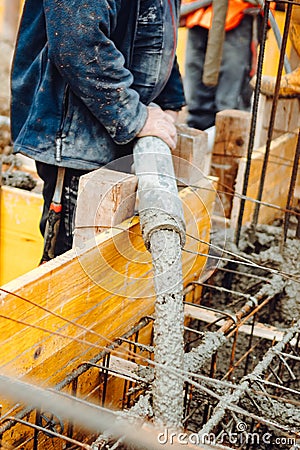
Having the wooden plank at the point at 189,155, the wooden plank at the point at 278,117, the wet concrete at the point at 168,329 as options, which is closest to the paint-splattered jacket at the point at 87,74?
the wooden plank at the point at 189,155

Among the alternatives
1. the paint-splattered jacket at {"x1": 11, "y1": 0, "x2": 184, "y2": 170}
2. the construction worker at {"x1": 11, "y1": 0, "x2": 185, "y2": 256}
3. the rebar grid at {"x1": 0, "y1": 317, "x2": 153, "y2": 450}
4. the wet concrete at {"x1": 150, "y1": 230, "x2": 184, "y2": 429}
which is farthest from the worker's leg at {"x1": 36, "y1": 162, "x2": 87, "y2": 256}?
the wet concrete at {"x1": 150, "y1": 230, "x2": 184, "y2": 429}

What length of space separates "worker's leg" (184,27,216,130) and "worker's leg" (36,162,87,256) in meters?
3.82

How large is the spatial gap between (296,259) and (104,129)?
1314 mm

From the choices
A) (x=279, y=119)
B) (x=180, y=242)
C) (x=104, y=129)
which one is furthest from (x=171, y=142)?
(x=279, y=119)

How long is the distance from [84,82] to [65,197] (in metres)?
0.59

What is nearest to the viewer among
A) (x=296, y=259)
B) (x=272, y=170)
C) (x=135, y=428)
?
(x=135, y=428)

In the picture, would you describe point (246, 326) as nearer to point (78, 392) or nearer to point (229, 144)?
point (78, 392)

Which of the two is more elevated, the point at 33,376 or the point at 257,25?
the point at 257,25

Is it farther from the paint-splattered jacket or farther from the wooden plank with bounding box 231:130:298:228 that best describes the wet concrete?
the wooden plank with bounding box 231:130:298:228

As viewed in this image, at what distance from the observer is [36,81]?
3.03 m

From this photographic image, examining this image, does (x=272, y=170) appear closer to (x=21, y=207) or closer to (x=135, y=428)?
(x=21, y=207)

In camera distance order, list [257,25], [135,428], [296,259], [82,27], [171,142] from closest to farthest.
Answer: [135,428] < [82,27] < [171,142] < [296,259] < [257,25]

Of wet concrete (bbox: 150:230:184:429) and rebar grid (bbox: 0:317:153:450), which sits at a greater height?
wet concrete (bbox: 150:230:184:429)

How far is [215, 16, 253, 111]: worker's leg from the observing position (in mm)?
6668
